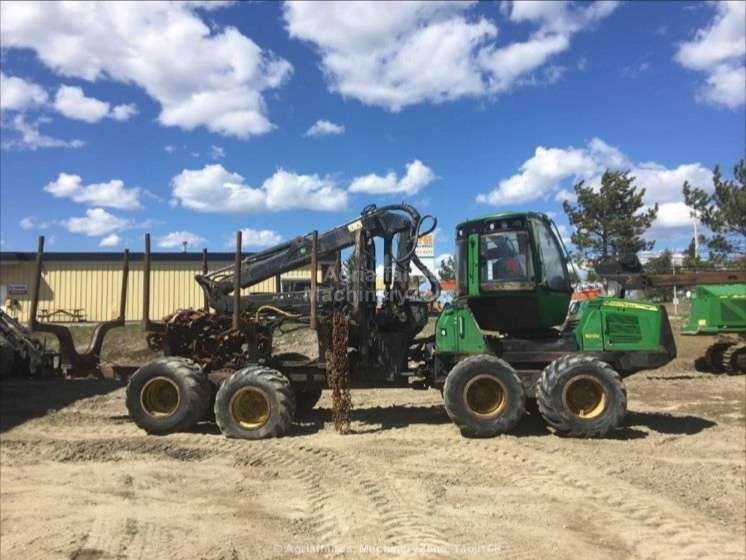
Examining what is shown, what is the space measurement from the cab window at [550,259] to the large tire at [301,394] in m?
3.71

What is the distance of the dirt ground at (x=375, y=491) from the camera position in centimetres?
514

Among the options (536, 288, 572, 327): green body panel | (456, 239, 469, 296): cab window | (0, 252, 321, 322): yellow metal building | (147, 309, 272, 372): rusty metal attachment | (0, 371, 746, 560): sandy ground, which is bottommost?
(0, 371, 746, 560): sandy ground

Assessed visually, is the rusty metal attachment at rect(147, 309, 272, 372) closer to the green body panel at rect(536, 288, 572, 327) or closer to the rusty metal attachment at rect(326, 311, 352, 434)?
the rusty metal attachment at rect(326, 311, 352, 434)

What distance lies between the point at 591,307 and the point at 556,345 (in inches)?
28.2

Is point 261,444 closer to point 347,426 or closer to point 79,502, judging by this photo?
point 347,426

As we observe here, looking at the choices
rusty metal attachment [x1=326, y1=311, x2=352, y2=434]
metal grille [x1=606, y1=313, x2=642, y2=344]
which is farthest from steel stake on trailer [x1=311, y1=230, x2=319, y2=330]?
metal grille [x1=606, y1=313, x2=642, y2=344]

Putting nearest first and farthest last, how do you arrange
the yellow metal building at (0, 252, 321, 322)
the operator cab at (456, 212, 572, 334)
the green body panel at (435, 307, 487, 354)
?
the operator cab at (456, 212, 572, 334)
the green body panel at (435, 307, 487, 354)
the yellow metal building at (0, 252, 321, 322)

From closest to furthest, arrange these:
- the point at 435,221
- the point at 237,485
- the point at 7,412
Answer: the point at 237,485 → the point at 435,221 → the point at 7,412

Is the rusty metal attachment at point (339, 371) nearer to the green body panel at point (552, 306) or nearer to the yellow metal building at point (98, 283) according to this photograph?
the green body panel at point (552, 306)

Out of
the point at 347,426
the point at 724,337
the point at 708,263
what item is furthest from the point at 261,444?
the point at 708,263

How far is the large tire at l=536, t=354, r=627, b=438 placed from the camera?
8.67 m

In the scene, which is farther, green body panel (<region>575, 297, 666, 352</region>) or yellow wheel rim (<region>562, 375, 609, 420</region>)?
green body panel (<region>575, 297, 666, 352</region>)

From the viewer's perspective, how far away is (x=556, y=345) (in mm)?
9438

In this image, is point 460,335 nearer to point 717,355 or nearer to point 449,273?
point 717,355
